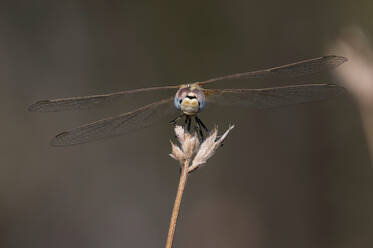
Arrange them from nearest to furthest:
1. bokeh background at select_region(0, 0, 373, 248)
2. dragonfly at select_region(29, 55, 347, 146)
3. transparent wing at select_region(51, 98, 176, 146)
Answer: transparent wing at select_region(51, 98, 176, 146) < dragonfly at select_region(29, 55, 347, 146) < bokeh background at select_region(0, 0, 373, 248)

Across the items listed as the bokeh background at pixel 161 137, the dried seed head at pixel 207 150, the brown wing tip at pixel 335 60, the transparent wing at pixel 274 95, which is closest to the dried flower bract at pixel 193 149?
the dried seed head at pixel 207 150

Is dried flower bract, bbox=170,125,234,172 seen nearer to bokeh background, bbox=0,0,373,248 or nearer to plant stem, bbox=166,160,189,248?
plant stem, bbox=166,160,189,248

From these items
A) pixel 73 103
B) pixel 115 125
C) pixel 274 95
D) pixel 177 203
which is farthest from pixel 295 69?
pixel 177 203

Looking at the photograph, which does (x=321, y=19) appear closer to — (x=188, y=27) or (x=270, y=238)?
(x=188, y=27)

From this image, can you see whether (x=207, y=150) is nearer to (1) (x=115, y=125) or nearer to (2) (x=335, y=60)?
(1) (x=115, y=125)

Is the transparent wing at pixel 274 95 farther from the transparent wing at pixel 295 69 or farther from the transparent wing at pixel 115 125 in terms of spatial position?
the transparent wing at pixel 115 125

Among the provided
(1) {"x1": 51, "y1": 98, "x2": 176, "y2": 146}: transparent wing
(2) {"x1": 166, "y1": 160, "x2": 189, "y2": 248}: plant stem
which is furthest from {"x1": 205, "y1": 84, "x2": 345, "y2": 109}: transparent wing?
(2) {"x1": 166, "y1": 160, "x2": 189, "y2": 248}: plant stem

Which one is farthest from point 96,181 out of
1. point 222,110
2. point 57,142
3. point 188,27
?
point 57,142
